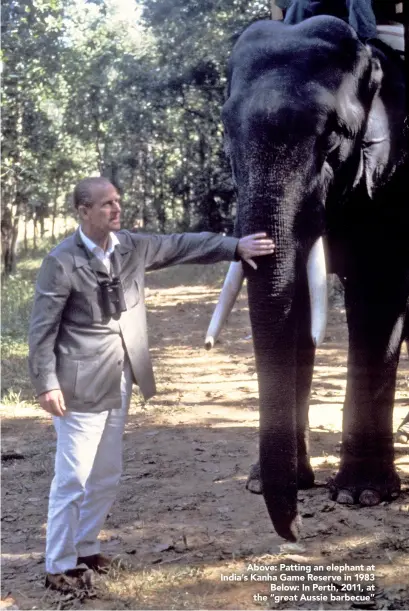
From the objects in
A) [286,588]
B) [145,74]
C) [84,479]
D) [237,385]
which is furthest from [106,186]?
[145,74]

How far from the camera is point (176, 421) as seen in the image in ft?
23.7

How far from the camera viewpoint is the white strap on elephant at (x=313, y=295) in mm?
3750

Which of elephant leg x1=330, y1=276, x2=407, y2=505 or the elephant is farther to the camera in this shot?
elephant leg x1=330, y1=276, x2=407, y2=505

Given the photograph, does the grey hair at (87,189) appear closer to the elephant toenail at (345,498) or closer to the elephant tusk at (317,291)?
the elephant tusk at (317,291)

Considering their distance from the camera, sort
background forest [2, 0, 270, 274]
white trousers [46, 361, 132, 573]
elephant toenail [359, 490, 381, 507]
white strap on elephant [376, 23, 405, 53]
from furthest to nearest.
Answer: background forest [2, 0, 270, 274] < elephant toenail [359, 490, 381, 507] < white strap on elephant [376, 23, 405, 53] < white trousers [46, 361, 132, 573]

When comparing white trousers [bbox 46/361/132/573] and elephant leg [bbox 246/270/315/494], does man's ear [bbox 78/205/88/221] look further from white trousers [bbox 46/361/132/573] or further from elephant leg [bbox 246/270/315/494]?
elephant leg [bbox 246/270/315/494]

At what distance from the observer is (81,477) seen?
12.5 feet

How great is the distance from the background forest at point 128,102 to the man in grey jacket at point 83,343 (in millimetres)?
8310

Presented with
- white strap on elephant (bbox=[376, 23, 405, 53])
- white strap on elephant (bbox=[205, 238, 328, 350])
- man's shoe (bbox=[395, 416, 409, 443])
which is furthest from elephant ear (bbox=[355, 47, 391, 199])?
man's shoe (bbox=[395, 416, 409, 443])

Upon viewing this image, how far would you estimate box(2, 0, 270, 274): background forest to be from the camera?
1719cm

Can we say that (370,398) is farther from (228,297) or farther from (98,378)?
(98,378)

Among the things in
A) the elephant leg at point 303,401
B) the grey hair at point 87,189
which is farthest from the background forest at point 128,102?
the grey hair at point 87,189

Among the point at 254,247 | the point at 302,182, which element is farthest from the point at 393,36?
the point at 254,247

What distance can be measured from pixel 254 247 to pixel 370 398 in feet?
5.42
